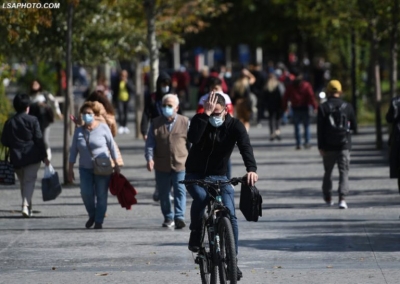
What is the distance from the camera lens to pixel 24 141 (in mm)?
15586

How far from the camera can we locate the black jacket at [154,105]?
52.7 ft

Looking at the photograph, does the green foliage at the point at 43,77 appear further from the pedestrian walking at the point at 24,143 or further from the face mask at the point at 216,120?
the face mask at the point at 216,120

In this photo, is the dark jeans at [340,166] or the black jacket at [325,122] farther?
the black jacket at [325,122]

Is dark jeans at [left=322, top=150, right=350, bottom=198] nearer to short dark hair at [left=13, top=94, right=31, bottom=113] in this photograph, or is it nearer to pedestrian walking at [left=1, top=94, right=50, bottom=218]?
pedestrian walking at [left=1, top=94, right=50, bottom=218]

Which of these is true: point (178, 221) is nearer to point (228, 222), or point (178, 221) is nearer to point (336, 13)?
point (228, 222)

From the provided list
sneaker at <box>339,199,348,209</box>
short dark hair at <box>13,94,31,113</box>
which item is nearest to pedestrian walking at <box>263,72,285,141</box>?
sneaker at <box>339,199,348,209</box>

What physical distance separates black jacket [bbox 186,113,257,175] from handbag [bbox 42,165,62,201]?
18.0ft

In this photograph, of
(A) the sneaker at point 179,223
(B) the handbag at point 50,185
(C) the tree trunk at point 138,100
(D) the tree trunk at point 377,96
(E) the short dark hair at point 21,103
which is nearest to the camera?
(A) the sneaker at point 179,223

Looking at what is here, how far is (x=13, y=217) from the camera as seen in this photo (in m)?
15.7

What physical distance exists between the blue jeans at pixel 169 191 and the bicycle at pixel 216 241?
4140 millimetres

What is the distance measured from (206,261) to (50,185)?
241 inches

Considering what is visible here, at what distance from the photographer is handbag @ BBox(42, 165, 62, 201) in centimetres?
1521

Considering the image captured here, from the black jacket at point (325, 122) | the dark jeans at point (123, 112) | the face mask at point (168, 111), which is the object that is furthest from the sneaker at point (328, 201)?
the dark jeans at point (123, 112)

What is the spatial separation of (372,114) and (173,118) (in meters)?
24.4
